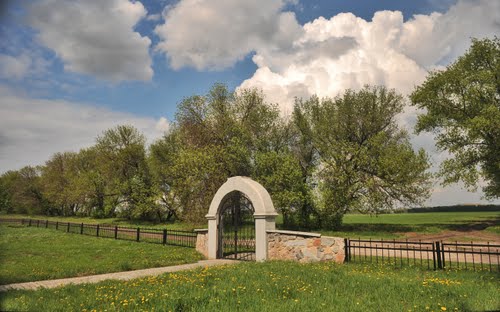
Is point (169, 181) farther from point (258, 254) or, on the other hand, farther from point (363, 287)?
point (363, 287)

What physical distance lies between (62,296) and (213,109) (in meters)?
25.4

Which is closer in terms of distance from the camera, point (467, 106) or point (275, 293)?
point (275, 293)

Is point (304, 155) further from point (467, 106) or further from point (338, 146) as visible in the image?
point (467, 106)

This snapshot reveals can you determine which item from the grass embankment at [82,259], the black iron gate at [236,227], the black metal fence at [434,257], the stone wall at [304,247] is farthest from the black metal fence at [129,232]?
the black metal fence at [434,257]

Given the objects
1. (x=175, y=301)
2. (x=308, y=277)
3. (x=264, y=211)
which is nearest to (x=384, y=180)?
(x=264, y=211)

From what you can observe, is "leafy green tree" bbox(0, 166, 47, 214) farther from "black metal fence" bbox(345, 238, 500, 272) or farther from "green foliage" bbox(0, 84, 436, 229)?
"black metal fence" bbox(345, 238, 500, 272)

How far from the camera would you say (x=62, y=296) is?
7.44m

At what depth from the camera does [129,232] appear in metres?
25.7

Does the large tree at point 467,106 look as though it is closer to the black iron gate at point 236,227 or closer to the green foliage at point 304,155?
the green foliage at point 304,155

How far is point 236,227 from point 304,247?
3.19 metres

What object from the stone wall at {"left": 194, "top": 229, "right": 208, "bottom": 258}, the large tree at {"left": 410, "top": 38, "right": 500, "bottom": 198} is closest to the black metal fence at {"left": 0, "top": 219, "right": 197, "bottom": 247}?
the stone wall at {"left": 194, "top": 229, "right": 208, "bottom": 258}

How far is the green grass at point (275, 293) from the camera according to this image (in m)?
6.34

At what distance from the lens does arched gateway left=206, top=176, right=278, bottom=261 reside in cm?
1361

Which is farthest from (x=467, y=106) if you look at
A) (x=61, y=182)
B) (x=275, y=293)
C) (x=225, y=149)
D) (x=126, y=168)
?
(x=61, y=182)
